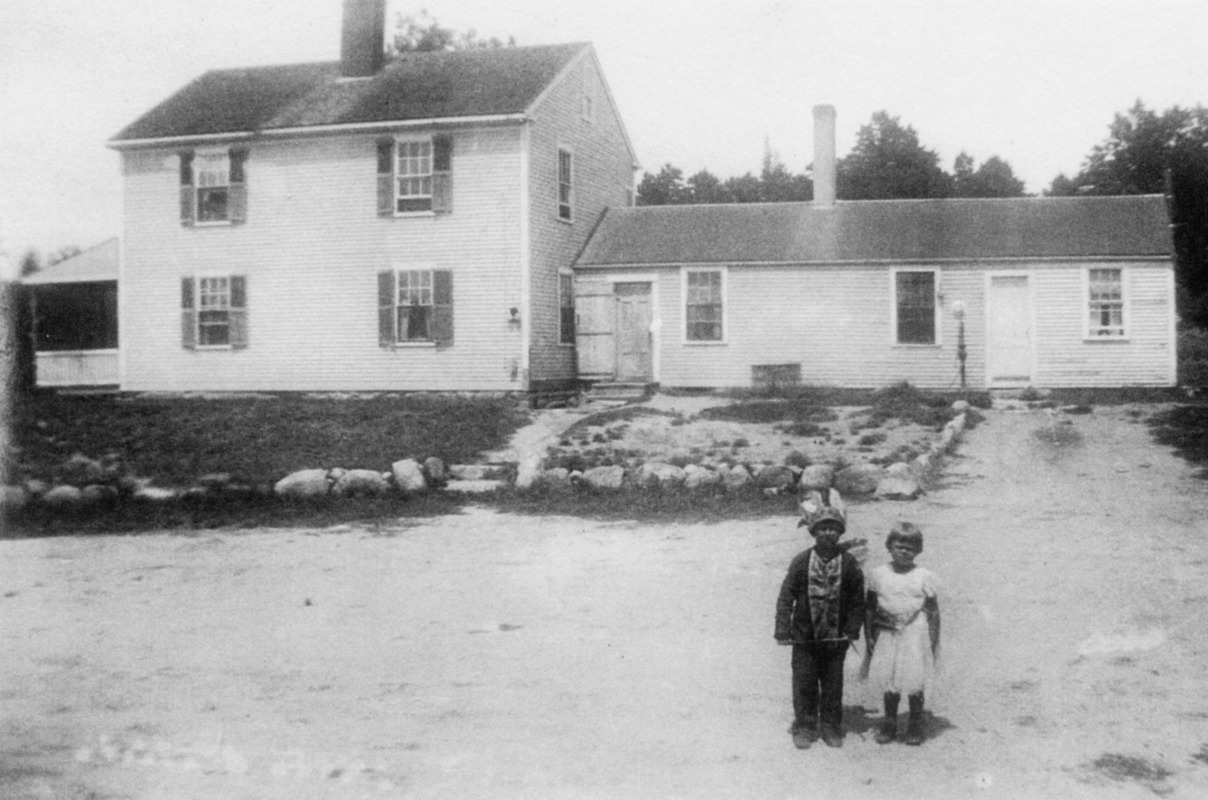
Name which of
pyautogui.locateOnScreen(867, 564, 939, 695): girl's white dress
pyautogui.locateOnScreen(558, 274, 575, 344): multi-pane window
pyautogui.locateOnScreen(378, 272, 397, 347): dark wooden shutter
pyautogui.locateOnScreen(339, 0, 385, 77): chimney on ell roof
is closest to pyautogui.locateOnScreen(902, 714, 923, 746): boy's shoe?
pyautogui.locateOnScreen(867, 564, 939, 695): girl's white dress

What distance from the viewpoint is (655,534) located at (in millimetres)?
12023

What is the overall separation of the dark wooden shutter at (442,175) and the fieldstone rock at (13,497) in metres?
11.5

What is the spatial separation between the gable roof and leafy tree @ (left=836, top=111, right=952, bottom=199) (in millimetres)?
26071

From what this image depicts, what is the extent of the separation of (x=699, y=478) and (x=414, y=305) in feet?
38.1

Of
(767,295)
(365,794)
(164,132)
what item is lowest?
(365,794)

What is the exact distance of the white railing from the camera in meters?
28.4

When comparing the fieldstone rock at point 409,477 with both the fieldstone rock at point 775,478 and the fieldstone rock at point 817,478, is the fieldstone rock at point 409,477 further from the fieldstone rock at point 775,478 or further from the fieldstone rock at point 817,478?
the fieldstone rock at point 817,478

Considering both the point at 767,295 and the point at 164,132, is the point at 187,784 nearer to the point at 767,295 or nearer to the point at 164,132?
the point at 767,295

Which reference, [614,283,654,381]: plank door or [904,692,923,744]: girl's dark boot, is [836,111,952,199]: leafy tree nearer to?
[614,283,654,381]: plank door

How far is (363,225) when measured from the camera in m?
24.8

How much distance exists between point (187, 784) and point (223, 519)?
27.8ft

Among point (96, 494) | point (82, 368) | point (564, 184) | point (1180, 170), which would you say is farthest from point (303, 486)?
point (1180, 170)

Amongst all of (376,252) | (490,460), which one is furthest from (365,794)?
(376,252)

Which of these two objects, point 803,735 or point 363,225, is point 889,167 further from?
point 803,735
